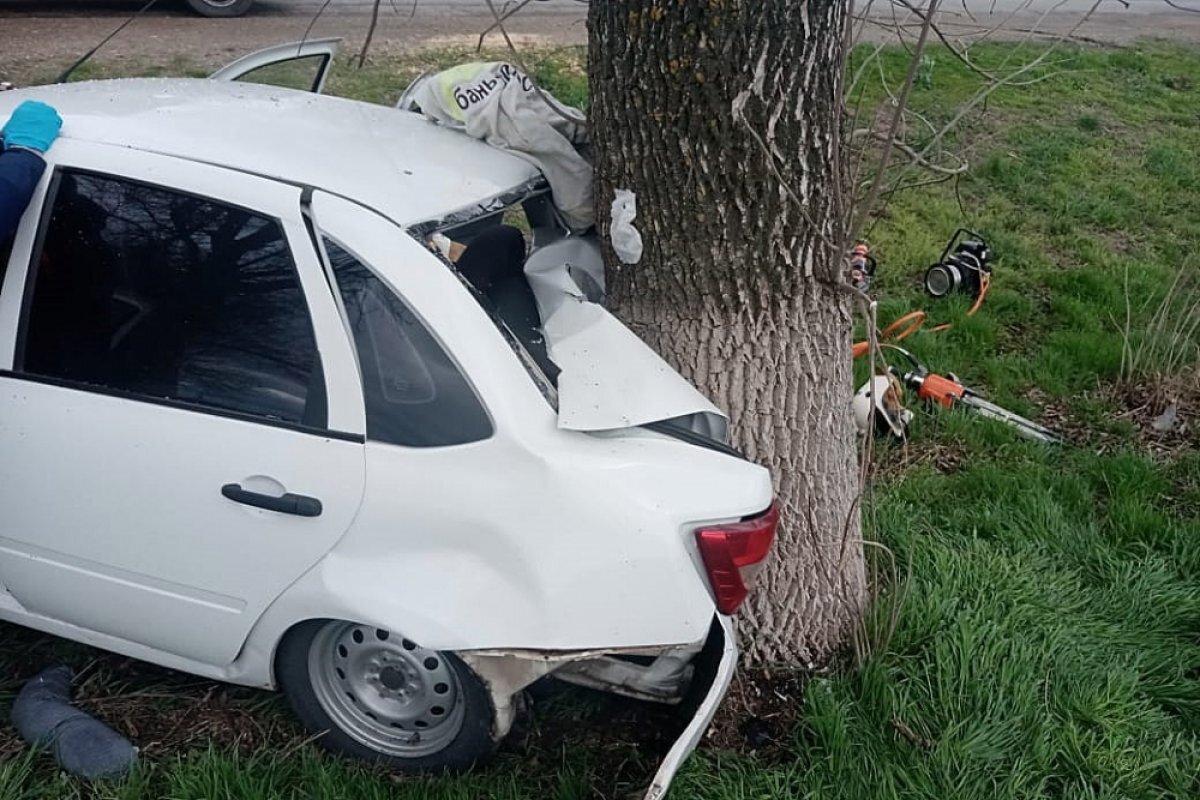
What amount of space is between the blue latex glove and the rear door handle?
2.95 ft

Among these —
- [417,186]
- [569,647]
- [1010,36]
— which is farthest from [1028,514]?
[1010,36]

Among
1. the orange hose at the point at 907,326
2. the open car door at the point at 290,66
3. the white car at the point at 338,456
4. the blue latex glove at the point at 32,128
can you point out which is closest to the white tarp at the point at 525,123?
the white car at the point at 338,456

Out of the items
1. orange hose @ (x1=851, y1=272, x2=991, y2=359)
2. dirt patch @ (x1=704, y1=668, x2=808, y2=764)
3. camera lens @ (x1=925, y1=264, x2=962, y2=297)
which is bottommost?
dirt patch @ (x1=704, y1=668, x2=808, y2=764)

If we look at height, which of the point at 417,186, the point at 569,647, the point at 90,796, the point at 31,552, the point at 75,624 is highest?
the point at 417,186

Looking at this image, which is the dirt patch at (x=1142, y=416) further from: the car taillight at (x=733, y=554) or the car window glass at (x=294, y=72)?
the car window glass at (x=294, y=72)

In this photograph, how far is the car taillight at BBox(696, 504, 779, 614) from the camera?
2.31m

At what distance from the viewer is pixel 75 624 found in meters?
2.72

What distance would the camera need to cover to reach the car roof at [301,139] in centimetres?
249

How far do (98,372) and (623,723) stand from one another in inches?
60.9

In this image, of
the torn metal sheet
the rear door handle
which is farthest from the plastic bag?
the rear door handle

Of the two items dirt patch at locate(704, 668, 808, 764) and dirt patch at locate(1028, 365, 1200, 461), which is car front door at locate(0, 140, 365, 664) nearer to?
dirt patch at locate(704, 668, 808, 764)

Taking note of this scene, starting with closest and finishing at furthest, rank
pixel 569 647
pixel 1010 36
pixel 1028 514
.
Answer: pixel 569 647, pixel 1028 514, pixel 1010 36

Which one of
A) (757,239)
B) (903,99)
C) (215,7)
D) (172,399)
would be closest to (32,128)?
(172,399)

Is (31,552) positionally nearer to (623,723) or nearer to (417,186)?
(417,186)
